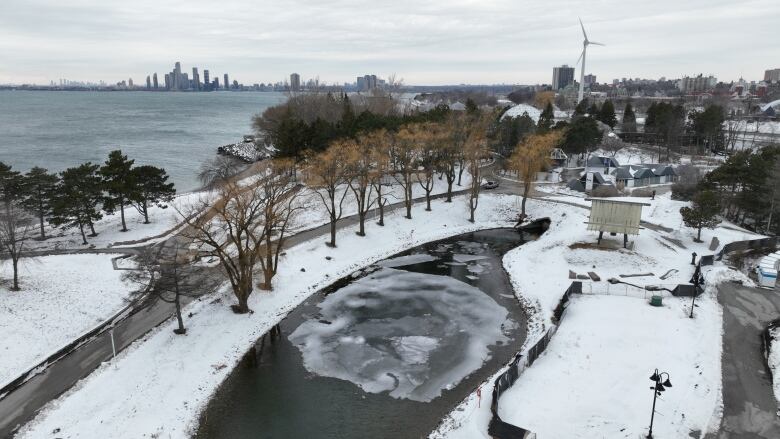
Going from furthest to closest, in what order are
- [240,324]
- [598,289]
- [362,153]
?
[362,153], [598,289], [240,324]

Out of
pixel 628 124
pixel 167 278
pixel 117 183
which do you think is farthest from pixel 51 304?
pixel 628 124

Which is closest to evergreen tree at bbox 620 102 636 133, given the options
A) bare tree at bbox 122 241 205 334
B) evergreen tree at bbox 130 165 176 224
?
evergreen tree at bbox 130 165 176 224

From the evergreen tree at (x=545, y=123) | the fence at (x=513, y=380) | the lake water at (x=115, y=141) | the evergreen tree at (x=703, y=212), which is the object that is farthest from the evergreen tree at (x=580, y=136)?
the lake water at (x=115, y=141)

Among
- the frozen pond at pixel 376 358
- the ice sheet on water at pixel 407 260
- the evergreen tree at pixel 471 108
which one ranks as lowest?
the frozen pond at pixel 376 358

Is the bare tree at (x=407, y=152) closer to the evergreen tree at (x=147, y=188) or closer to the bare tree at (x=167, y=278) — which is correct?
the evergreen tree at (x=147, y=188)

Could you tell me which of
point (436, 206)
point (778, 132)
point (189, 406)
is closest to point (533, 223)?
point (436, 206)

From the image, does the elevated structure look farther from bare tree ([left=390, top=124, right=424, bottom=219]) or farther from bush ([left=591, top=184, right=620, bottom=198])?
bare tree ([left=390, top=124, right=424, bottom=219])

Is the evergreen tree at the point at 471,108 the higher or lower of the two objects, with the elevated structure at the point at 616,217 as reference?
higher

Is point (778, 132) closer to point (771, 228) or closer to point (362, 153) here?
point (771, 228)
